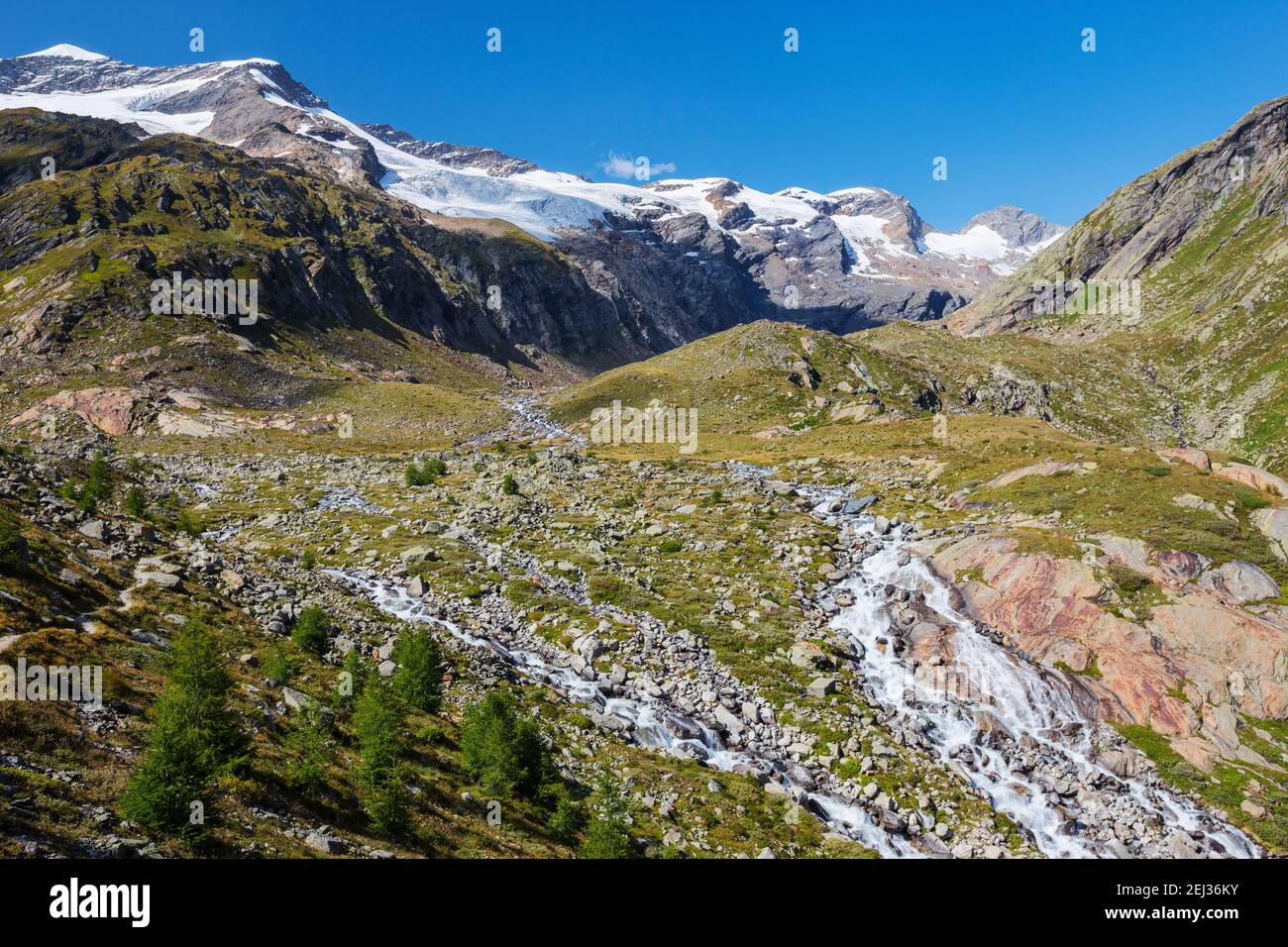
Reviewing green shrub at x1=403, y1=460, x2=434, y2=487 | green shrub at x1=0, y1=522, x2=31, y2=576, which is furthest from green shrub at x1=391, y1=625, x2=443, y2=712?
green shrub at x1=403, y1=460, x2=434, y2=487

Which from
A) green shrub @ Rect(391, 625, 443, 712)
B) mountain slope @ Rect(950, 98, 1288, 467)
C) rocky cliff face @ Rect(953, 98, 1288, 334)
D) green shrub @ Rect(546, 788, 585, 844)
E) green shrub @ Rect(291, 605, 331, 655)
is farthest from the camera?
rocky cliff face @ Rect(953, 98, 1288, 334)

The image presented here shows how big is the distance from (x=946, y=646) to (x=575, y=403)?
98.9 meters

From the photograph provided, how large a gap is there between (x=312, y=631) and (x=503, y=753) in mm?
12548

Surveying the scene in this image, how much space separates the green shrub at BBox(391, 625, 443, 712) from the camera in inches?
1053

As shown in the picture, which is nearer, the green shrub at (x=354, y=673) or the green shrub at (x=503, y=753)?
the green shrub at (x=503, y=753)

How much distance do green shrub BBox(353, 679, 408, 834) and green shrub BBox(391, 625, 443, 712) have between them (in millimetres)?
4524

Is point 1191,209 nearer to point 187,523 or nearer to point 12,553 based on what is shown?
point 187,523

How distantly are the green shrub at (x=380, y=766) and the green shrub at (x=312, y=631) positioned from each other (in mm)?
8242

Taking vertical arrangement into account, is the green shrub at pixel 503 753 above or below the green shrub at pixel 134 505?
below

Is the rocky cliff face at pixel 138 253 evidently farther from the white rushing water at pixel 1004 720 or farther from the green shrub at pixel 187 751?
the white rushing water at pixel 1004 720

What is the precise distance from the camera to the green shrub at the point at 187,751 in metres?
13.5

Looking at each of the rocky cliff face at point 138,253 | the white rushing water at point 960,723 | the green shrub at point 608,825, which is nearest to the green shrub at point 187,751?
the green shrub at point 608,825

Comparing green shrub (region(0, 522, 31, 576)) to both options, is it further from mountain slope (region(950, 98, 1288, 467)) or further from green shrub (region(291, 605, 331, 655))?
mountain slope (region(950, 98, 1288, 467))
